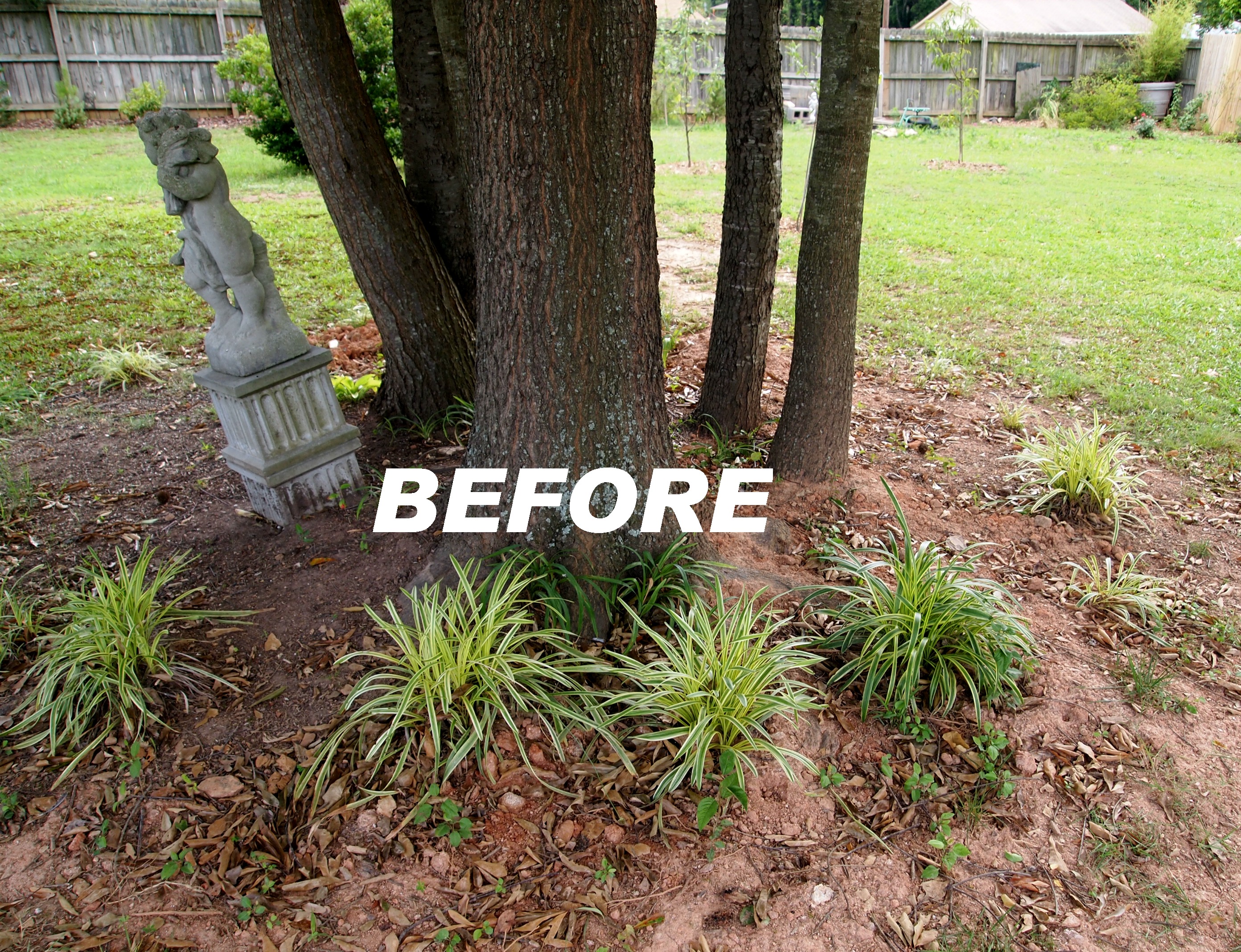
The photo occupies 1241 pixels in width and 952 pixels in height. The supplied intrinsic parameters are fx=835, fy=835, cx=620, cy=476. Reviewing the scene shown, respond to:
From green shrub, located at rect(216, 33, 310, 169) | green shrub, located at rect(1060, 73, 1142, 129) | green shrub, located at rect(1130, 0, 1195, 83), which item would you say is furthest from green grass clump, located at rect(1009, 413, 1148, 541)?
green shrub, located at rect(1130, 0, 1195, 83)

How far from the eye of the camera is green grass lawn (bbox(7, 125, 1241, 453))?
5652 millimetres

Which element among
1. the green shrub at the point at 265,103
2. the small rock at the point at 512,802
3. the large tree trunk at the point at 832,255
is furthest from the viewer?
the green shrub at the point at 265,103

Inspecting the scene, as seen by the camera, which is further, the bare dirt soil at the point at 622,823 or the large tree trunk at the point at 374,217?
the large tree trunk at the point at 374,217

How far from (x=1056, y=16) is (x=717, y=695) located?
26.3 m

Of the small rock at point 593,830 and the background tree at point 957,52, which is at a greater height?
the background tree at point 957,52

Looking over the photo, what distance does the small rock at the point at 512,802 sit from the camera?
2.58m

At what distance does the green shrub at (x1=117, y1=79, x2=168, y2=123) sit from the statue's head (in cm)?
1245

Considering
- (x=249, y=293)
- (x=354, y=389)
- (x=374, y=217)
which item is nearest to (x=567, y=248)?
(x=249, y=293)

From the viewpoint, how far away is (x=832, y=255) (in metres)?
3.62

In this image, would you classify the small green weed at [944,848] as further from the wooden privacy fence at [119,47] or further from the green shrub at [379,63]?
the wooden privacy fence at [119,47]

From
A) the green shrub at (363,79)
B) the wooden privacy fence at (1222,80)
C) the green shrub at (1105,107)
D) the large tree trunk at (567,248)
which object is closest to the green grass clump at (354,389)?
the large tree trunk at (567,248)

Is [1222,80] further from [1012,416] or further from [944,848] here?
[944,848]

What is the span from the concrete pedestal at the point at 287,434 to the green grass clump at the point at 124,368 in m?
2.06

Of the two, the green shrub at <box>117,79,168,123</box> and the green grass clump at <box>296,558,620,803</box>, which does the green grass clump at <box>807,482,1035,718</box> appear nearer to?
the green grass clump at <box>296,558,620,803</box>
